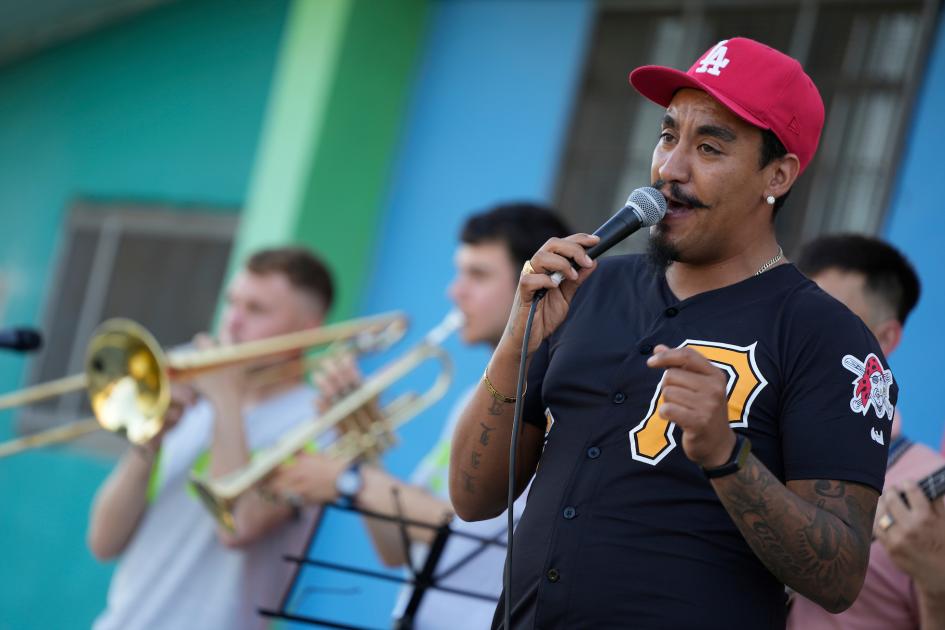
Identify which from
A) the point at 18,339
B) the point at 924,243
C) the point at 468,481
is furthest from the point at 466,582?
the point at 924,243

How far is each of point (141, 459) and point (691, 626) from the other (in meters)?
2.36

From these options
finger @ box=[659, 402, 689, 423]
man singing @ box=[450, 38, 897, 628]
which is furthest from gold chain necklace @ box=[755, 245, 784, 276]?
finger @ box=[659, 402, 689, 423]

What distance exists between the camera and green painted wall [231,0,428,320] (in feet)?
17.3

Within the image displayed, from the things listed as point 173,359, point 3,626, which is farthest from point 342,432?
point 3,626

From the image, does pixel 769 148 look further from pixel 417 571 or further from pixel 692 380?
pixel 417 571

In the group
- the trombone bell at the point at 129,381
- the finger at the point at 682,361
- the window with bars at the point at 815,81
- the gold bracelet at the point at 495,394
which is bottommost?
the trombone bell at the point at 129,381

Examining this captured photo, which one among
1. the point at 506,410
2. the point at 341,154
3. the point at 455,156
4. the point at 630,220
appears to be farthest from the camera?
the point at 341,154

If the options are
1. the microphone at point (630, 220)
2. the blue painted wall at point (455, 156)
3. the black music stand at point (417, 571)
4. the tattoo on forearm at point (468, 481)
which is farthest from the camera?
the blue painted wall at point (455, 156)

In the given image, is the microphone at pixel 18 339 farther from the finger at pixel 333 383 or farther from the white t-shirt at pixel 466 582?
the white t-shirt at pixel 466 582

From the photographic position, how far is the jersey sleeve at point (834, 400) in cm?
174

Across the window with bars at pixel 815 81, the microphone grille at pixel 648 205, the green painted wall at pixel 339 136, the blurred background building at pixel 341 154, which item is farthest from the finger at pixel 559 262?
the green painted wall at pixel 339 136

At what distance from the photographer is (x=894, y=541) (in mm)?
2330

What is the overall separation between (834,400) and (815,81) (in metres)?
2.96

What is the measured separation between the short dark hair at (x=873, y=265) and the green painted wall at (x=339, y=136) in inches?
109
